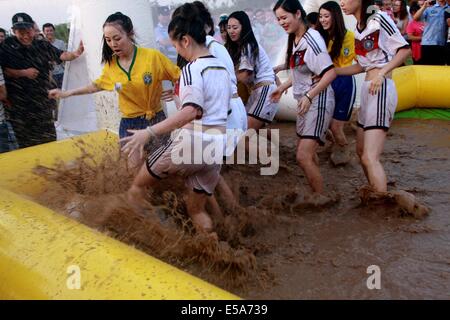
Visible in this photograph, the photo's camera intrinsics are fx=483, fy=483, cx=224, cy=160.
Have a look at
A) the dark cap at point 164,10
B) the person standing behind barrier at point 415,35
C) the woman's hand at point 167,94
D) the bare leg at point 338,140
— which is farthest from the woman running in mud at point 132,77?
the person standing behind barrier at point 415,35

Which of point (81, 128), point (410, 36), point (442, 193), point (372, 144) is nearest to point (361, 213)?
point (372, 144)

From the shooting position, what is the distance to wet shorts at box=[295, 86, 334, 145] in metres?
3.70

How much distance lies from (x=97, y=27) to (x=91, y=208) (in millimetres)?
2588

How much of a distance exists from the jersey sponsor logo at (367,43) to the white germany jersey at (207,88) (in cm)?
122

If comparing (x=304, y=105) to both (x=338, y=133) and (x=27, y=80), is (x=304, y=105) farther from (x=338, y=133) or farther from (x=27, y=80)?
(x=27, y=80)

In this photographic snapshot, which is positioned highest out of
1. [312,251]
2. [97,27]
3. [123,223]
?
[97,27]

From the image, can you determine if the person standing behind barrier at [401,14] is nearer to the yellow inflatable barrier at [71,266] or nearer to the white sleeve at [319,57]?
the white sleeve at [319,57]

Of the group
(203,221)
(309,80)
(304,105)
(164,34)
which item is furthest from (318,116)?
(164,34)

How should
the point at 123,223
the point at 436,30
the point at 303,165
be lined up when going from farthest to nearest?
the point at 436,30 < the point at 303,165 < the point at 123,223

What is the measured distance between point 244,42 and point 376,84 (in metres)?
1.55

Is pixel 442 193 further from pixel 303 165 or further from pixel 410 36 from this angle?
pixel 410 36

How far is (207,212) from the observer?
3.54m

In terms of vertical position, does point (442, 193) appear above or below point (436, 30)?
below

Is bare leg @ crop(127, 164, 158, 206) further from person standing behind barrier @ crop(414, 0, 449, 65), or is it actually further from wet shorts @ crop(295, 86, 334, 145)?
person standing behind barrier @ crop(414, 0, 449, 65)
